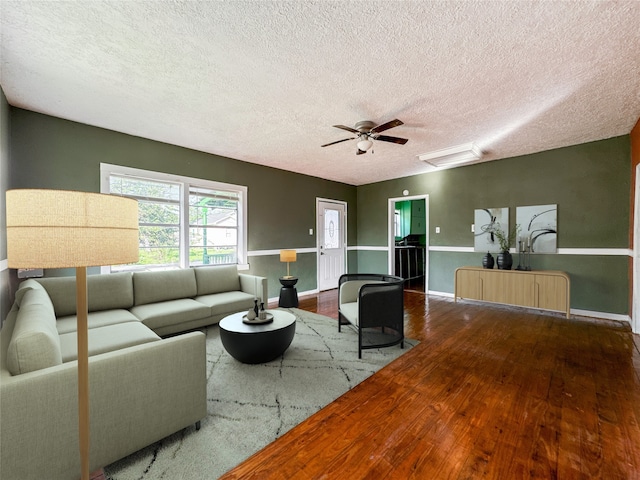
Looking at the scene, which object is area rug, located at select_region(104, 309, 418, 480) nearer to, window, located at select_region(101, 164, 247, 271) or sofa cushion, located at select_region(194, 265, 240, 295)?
sofa cushion, located at select_region(194, 265, 240, 295)

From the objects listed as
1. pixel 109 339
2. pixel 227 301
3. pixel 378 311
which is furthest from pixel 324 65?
pixel 227 301

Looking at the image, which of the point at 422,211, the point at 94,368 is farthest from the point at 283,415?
the point at 422,211

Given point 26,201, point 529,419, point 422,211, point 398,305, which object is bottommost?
point 529,419

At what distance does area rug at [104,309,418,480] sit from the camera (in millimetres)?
1501

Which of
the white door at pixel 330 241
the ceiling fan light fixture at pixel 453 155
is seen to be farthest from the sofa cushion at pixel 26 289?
the ceiling fan light fixture at pixel 453 155

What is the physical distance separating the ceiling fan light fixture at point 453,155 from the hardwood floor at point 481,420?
2716mm

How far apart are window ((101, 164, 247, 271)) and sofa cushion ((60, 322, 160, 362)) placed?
A: 58.7 inches

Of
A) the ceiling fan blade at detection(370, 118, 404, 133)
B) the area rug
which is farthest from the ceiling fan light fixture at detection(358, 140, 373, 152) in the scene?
the area rug

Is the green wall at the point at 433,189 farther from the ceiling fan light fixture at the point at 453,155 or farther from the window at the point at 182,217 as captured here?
the ceiling fan light fixture at the point at 453,155

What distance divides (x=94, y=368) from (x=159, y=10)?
204 centimetres

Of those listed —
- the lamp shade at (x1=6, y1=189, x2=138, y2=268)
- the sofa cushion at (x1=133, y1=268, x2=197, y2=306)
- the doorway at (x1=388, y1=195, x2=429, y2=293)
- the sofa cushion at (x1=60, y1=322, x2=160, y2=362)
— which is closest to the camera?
the lamp shade at (x1=6, y1=189, x2=138, y2=268)

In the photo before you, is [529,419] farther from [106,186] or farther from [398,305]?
[106,186]

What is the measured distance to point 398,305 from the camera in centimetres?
298

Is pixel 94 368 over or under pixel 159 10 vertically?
under
